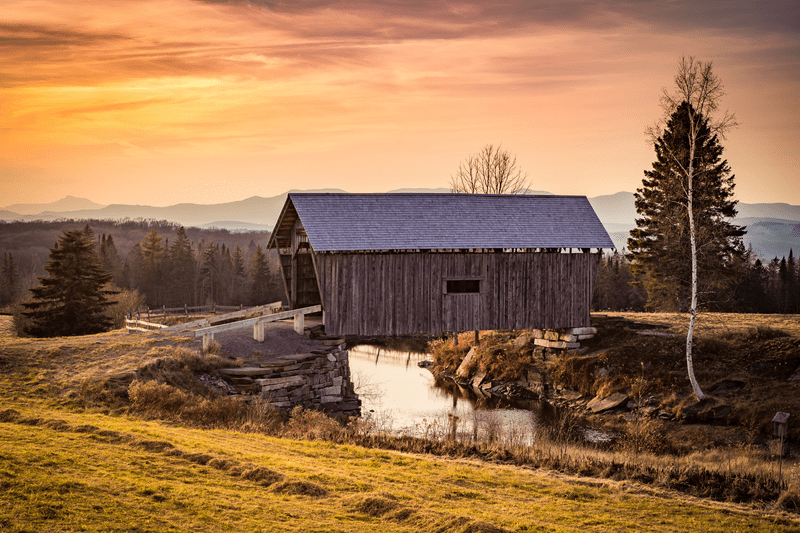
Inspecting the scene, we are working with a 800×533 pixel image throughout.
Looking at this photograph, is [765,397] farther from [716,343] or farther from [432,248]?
[432,248]

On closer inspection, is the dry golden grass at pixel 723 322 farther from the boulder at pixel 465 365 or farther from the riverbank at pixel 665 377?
the boulder at pixel 465 365

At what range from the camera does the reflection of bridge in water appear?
118ft

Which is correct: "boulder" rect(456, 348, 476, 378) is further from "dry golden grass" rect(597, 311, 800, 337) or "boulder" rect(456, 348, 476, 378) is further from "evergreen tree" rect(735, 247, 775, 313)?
"evergreen tree" rect(735, 247, 775, 313)

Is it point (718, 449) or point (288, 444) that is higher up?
point (288, 444)

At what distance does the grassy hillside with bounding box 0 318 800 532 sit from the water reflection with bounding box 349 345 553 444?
16.3ft

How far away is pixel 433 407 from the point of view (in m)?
23.5

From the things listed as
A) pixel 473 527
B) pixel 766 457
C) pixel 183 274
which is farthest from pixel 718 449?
pixel 183 274

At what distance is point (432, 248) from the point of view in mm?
21984

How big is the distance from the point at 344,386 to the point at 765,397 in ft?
45.9

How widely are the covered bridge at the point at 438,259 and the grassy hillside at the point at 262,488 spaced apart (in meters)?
8.70

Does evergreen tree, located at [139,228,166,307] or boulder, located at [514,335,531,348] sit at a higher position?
evergreen tree, located at [139,228,166,307]

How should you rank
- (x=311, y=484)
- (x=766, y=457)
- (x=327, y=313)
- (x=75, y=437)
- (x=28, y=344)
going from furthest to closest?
(x=327, y=313) < (x=28, y=344) < (x=766, y=457) < (x=75, y=437) < (x=311, y=484)

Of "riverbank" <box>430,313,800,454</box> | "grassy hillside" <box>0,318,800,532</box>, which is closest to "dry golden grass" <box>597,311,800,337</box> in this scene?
"riverbank" <box>430,313,800,454</box>

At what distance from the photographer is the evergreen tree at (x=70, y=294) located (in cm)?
3269
